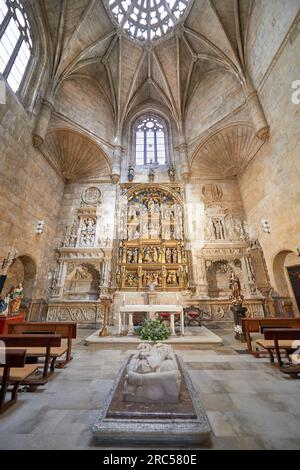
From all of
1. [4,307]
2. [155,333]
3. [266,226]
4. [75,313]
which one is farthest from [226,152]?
[4,307]

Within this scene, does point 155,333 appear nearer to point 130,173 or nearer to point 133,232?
point 133,232

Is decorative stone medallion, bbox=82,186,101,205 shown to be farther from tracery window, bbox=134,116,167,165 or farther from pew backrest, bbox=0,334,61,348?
pew backrest, bbox=0,334,61,348

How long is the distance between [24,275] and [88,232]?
4229 millimetres

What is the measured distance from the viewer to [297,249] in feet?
27.1

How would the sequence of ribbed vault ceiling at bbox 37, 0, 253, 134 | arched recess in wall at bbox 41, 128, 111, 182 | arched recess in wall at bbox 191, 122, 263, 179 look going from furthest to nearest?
arched recess in wall at bbox 41, 128, 111, 182
arched recess in wall at bbox 191, 122, 263, 179
ribbed vault ceiling at bbox 37, 0, 253, 134

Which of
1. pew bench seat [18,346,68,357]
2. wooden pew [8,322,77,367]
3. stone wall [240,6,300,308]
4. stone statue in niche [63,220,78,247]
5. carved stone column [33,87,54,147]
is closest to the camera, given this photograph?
pew bench seat [18,346,68,357]

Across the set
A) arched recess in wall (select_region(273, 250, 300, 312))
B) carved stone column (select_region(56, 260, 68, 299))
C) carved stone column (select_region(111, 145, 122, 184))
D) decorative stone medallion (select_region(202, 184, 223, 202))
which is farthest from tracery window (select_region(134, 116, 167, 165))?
arched recess in wall (select_region(273, 250, 300, 312))

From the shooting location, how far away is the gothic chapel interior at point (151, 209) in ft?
10.9

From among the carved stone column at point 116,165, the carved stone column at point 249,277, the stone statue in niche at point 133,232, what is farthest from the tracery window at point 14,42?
the carved stone column at point 249,277

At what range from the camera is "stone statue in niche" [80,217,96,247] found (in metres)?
12.2

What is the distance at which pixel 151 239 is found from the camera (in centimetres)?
1191

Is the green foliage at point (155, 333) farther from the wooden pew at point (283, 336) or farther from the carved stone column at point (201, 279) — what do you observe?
the carved stone column at point (201, 279)

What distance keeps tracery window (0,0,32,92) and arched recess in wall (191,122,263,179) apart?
10.9 m
